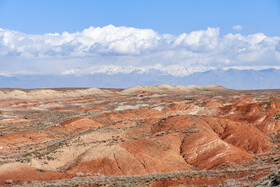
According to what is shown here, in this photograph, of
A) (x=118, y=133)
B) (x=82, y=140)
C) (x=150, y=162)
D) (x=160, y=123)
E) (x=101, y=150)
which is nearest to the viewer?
(x=150, y=162)

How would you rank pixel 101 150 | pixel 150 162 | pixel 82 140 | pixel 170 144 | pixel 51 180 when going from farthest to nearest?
pixel 82 140 < pixel 170 144 < pixel 101 150 < pixel 150 162 < pixel 51 180

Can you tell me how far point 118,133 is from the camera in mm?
46312

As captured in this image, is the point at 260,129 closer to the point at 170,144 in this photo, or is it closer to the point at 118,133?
the point at 170,144

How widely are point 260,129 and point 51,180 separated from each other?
34714 mm

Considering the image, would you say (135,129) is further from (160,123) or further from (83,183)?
(83,183)

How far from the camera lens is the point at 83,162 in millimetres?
31188

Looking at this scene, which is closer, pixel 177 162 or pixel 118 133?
pixel 177 162

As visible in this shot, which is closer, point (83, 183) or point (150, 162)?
point (83, 183)

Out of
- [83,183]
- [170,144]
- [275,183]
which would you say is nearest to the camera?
[275,183]

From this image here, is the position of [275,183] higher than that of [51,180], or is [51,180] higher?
[275,183]

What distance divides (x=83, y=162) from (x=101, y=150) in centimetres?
244

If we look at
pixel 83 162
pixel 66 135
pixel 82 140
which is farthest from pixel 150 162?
pixel 66 135

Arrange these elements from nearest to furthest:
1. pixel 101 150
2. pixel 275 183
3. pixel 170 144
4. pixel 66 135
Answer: pixel 275 183 < pixel 101 150 < pixel 170 144 < pixel 66 135

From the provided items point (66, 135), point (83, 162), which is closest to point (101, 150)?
point (83, 162)
